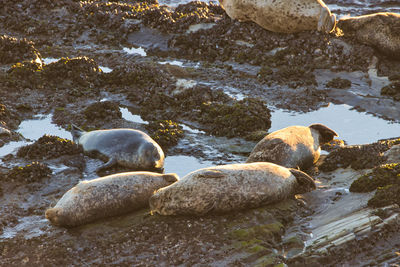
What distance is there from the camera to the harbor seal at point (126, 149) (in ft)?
30.9

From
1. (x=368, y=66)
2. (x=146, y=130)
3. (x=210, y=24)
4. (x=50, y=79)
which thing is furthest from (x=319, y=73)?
(x=50, y=79)

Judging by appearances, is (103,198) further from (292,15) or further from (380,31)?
(380,31)

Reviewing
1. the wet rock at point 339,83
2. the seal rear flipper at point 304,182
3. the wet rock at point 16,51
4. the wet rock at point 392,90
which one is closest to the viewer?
the seal rear flipper at point 304,182

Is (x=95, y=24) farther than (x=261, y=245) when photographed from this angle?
Yes

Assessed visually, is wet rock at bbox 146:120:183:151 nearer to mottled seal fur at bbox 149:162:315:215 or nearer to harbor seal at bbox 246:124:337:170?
harbor seal at bbox 246:124:337:170

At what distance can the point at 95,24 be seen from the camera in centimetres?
1858

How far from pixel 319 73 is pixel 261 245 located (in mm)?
8497

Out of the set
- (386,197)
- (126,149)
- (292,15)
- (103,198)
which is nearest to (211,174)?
(103,198)

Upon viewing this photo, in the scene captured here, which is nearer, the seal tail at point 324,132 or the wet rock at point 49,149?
the wet rock at point 49,149

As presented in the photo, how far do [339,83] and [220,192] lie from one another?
23.6 feet

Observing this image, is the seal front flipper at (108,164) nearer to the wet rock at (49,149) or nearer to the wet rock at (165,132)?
the wet rock at (49,149)

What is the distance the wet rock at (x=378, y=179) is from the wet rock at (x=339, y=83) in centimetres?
566

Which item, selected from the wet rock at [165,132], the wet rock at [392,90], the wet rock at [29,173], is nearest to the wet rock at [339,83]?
the wet rock at [392,90]

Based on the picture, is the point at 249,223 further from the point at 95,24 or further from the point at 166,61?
the point at 95,24
